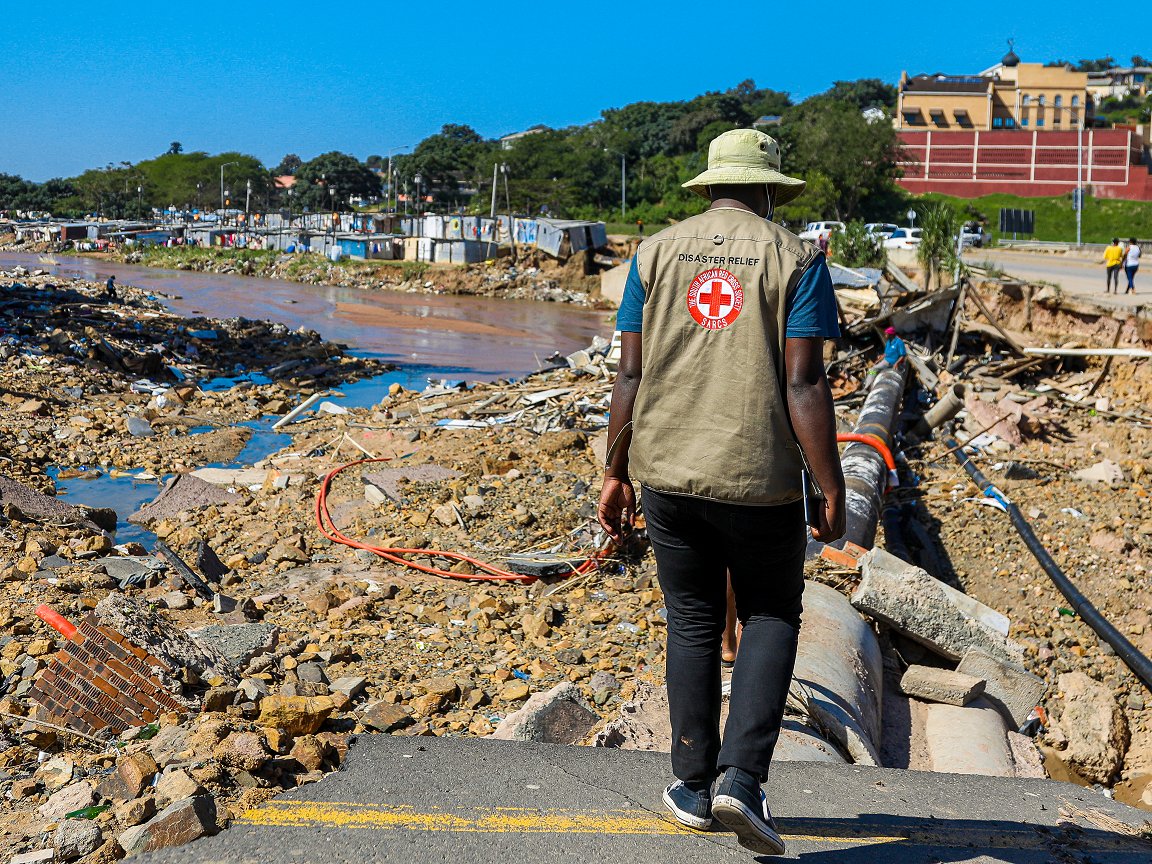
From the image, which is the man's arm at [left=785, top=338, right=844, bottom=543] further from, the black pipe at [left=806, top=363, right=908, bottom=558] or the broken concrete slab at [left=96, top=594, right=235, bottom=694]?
the broken concrete slab at [left=96, top=594, right=235, bottom=694]

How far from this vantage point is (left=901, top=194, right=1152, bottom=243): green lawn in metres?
52.9

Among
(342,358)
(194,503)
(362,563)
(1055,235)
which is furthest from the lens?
(1055,235)

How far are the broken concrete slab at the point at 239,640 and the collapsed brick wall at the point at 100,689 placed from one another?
0.57 metres

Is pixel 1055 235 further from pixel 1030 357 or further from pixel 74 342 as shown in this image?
pixel 74 342

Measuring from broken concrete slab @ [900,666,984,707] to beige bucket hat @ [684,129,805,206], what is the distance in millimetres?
3016

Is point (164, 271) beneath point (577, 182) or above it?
beneath

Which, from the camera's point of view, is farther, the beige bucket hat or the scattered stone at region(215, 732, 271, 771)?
the scattered stone at region(215, 732, 271, 771)

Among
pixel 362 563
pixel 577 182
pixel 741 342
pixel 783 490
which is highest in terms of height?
pixel 577 182

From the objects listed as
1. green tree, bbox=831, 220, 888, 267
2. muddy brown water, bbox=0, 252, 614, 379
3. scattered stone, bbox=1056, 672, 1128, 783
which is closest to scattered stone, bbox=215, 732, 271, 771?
scattered stone, bbox=1056, 672, 1128, 783

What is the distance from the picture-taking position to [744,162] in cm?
266

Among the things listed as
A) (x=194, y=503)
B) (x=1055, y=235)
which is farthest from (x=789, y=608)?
(x=1055, y=235)

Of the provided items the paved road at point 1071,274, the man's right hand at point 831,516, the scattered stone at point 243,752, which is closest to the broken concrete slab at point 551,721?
the scattered stone at point 243,752

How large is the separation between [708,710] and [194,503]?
7184 millimetres

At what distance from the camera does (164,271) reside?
5859cm
